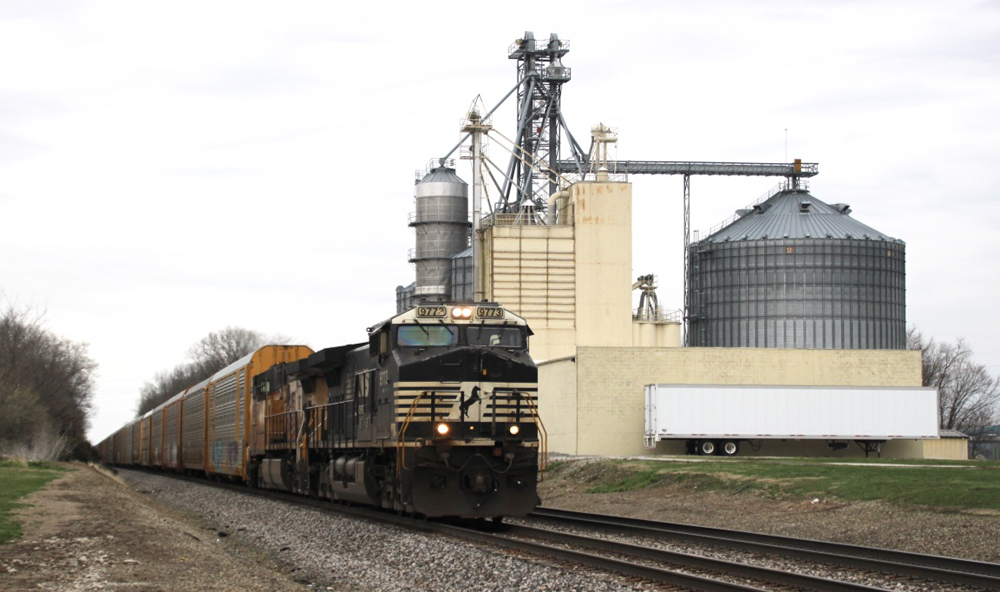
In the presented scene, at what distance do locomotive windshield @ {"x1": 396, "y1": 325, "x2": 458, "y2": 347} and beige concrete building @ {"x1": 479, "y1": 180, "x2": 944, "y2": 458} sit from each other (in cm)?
3160

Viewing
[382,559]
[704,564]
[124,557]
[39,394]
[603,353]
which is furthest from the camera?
[39,394]

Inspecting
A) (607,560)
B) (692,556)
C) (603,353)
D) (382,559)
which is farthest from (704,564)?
(603,353)

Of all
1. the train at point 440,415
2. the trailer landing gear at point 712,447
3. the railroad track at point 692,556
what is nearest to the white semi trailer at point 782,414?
the trailer landing gear at point 712,447

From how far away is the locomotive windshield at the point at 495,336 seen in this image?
19.6 meters

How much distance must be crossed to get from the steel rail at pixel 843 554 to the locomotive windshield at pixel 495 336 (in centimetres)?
357

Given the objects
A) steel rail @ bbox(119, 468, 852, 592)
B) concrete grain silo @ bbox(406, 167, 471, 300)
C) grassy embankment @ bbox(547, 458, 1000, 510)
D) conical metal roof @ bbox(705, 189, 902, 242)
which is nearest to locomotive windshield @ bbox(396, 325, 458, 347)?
steel rail @ bbox(119, 468, 852, 592)

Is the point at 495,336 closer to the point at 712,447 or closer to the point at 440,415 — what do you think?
the point at 440,415

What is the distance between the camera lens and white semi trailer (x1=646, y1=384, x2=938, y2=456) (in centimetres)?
4947

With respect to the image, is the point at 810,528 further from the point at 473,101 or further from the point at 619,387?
the point at 473,101

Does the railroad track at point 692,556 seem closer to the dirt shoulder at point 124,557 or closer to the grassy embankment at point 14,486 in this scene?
the dirt shoulder at point 124,557

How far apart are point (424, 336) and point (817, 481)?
433 inches

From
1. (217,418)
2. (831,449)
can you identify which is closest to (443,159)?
(831,449)

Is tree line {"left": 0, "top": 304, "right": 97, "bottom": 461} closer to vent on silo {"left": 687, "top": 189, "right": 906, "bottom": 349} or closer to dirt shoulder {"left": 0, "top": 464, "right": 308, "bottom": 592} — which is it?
dirt shoulder {"left": 0, "top": 464, "right": 308, "bottom": 592}

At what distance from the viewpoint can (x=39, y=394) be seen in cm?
6744
